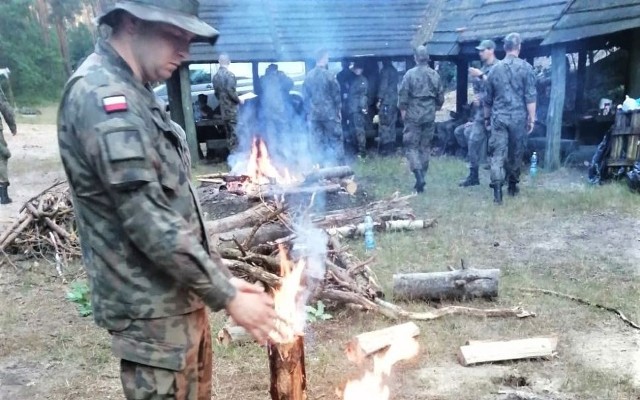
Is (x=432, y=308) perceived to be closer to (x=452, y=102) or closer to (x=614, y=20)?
(x=614, y=20)

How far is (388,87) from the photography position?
1460cm

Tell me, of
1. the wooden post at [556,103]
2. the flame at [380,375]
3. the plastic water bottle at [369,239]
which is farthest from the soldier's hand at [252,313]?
the wooden post at [556,103]

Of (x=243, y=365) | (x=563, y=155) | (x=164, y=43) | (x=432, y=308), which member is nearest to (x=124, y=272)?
(x=164, y=43)

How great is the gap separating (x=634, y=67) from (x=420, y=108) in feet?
14.3

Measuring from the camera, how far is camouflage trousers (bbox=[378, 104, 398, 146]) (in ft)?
47.8

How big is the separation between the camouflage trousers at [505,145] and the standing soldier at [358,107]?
5.35 meters

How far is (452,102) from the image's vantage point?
22.5 metres

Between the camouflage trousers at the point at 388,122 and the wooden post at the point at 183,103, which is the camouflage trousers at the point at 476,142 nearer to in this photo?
the camouflage trousers at the point at 388,122

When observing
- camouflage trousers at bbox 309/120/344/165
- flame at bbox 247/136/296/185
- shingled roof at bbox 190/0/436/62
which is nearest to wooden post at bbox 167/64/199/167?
shingled roof at bbox 190/0/436/62

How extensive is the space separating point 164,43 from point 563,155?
38.6 ft

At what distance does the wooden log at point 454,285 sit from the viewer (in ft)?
17.8

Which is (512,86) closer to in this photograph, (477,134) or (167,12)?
(477,134)

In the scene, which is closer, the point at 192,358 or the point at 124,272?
the point at 124,272

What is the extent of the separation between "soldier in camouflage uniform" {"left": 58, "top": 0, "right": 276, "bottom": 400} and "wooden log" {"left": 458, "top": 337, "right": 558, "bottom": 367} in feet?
8.71
